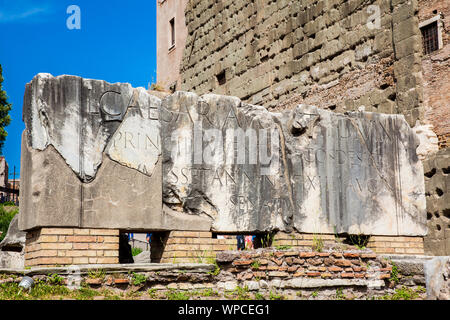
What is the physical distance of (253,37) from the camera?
16.1 m

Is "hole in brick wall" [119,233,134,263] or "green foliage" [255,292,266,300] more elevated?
"hole in brick wall" [119,233,134,263]

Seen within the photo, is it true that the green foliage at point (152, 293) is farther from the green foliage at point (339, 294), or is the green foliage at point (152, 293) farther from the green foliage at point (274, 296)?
the green foliage at point (339, 294)

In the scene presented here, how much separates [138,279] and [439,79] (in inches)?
284

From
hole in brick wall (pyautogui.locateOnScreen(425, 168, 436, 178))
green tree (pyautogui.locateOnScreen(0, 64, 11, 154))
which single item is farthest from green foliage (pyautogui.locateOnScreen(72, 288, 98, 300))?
green tree (pyautogui.locateOnScreen(0, 64, 11, 154))

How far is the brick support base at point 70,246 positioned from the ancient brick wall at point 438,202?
6.02 meters

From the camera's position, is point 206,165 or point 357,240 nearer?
point 206,165

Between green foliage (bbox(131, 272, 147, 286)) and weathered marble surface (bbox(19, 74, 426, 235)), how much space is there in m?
0.80

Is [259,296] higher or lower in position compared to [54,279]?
lower

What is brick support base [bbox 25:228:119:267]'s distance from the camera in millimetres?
7055

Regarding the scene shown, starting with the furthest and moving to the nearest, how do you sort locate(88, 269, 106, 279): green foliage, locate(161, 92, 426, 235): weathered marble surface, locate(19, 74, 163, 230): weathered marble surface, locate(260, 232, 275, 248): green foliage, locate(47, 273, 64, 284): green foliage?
locate(260, 232, 275, 248): green foliage < locate(161, 92, 426, 235): weathered marble surface < locate(19, 74, 163, 230): weathered marble surface < locate(88, 269, 106, 279): green foliage < locate(47, 273, 64, 284): green foliage

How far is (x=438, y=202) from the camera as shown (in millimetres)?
10867

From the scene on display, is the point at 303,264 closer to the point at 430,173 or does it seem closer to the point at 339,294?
the point at 339,294

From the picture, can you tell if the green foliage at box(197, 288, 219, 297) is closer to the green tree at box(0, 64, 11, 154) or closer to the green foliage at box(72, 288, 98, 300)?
the green foliage at box(72, 288, 98, 300)

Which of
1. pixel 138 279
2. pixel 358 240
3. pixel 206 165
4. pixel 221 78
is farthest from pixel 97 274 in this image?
pixel 221 78
